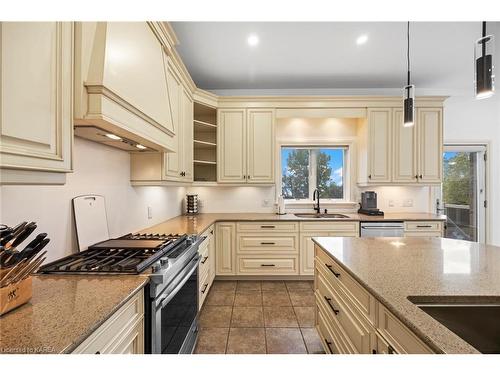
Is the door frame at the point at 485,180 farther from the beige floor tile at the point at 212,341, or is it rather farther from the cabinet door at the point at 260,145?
the beige floor tile at the point at 212,341

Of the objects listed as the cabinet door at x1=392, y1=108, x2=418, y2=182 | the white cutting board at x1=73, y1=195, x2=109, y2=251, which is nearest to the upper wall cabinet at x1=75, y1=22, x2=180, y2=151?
the white cutting board at x1=73, y1=195, x2=109, y2=251

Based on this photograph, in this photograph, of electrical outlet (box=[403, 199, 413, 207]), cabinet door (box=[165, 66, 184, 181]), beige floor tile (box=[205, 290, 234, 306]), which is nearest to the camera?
cabinet door (box=[165, 66, 184, 181])

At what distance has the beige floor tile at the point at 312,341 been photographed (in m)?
1.90

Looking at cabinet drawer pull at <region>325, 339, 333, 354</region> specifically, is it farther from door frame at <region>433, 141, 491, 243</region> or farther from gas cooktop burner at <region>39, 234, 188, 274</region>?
door frame at <region>433, 141, 491, 243</region>

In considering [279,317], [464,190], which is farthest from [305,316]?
[464,190]

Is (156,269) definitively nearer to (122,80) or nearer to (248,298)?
(122,80)

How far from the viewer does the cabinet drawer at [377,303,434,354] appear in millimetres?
742

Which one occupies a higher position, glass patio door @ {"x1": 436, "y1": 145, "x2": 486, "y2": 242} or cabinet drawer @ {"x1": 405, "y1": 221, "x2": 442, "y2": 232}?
glass patio door @ {"x1": 436, "y1": 145, "x2": 486, "y2": 242}

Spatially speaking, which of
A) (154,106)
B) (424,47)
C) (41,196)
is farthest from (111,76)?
(424,47)

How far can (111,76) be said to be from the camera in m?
1.14

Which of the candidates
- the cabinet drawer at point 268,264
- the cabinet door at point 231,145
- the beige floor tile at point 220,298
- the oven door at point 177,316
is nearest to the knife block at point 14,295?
the oven door at point 177,316

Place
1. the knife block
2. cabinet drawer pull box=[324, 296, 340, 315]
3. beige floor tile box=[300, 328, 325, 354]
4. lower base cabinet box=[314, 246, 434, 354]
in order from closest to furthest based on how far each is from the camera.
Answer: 1. the knife block
2. lower base cabinet box=[314, 246, 434, 354]
3. cabinet drawer pull box=[324, 296, 340, 315]
4. beige floor tile box=[300, 328, 325, 354]

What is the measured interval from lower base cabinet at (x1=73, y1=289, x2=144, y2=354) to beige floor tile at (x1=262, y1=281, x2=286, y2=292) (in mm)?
2236

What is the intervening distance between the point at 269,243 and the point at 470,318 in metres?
2.39
